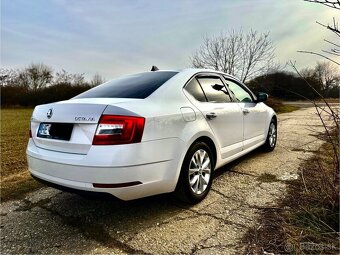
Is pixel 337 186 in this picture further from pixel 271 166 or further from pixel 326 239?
pixel 271 166

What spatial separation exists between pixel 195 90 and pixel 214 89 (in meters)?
0.51

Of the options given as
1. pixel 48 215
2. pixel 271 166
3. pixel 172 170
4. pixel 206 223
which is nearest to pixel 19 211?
pixel 48 215

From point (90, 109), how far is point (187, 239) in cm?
146

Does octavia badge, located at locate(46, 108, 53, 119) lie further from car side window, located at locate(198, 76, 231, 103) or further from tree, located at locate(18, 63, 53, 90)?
tree, located at locate(18, 63, 53, 90)

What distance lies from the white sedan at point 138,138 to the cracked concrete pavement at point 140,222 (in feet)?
1.07

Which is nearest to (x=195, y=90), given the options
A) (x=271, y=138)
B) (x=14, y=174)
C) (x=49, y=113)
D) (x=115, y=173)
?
(x=115, y=173)

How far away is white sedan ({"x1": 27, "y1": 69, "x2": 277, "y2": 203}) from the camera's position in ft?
8.22

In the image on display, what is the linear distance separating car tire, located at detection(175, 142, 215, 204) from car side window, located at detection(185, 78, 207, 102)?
0.57m

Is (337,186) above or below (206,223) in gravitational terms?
above

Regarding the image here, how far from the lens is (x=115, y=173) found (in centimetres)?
246

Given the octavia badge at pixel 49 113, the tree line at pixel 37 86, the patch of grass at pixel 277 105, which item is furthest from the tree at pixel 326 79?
the tree line at pixel 37 86

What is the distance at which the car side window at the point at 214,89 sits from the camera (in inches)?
147

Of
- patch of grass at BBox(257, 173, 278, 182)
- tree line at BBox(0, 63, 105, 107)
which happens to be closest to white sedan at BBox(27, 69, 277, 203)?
patch of grass at BBox(257, 173, 278, 182)

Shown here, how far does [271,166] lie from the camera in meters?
4.67
